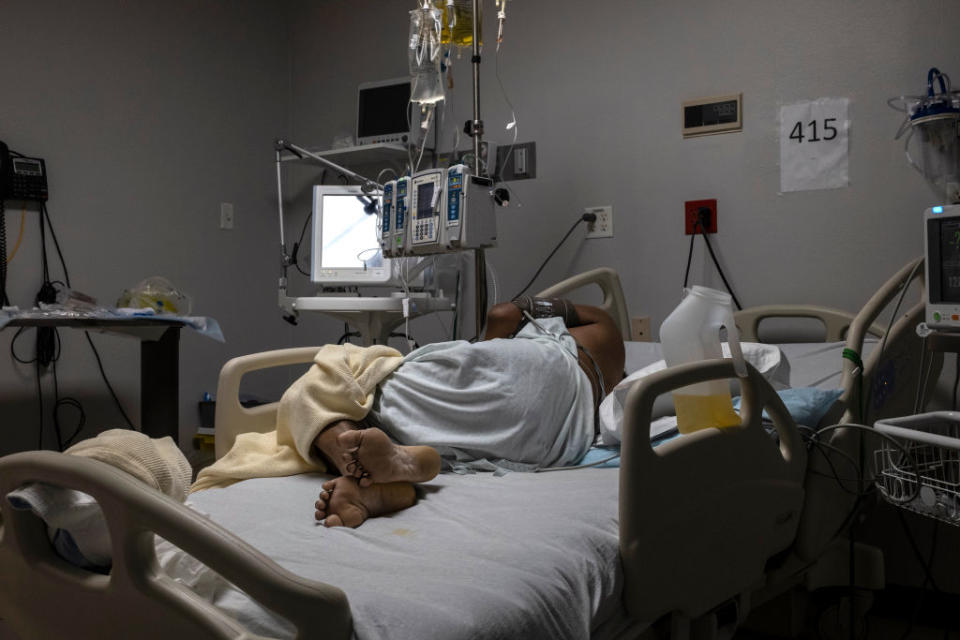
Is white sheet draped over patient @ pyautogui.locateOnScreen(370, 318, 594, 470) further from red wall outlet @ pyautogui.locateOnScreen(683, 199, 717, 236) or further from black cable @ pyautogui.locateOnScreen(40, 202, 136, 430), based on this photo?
black cable @ pyautogui.locateOnScreen(40, 202, 136, 430)

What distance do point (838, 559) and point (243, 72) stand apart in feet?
10.2

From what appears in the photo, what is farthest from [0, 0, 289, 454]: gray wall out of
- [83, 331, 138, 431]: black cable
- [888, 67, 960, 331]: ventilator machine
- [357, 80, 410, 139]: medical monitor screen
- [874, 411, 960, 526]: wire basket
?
[874, 411, 960, 526]: wire basket

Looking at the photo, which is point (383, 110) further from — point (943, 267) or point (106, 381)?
point (943, 267)

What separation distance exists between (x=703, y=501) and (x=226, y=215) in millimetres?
2798

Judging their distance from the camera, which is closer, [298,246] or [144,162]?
[144,162]

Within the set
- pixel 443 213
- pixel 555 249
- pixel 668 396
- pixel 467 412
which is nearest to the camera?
pixel 467 412

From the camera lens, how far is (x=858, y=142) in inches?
92.3

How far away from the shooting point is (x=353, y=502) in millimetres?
1342

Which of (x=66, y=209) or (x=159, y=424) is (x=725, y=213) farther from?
(x=66, y=209)

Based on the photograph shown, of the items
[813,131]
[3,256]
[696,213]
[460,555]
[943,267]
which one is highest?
[813,131]

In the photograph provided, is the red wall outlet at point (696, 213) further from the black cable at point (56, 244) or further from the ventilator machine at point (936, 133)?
the black cable at point (56, 244)

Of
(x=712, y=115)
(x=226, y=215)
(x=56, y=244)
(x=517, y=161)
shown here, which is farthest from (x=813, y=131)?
(x=56, y=244)

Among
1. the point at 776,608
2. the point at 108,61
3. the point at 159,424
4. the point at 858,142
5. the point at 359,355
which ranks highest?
the point at 108,61

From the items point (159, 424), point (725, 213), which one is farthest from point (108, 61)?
point (725, 213)
